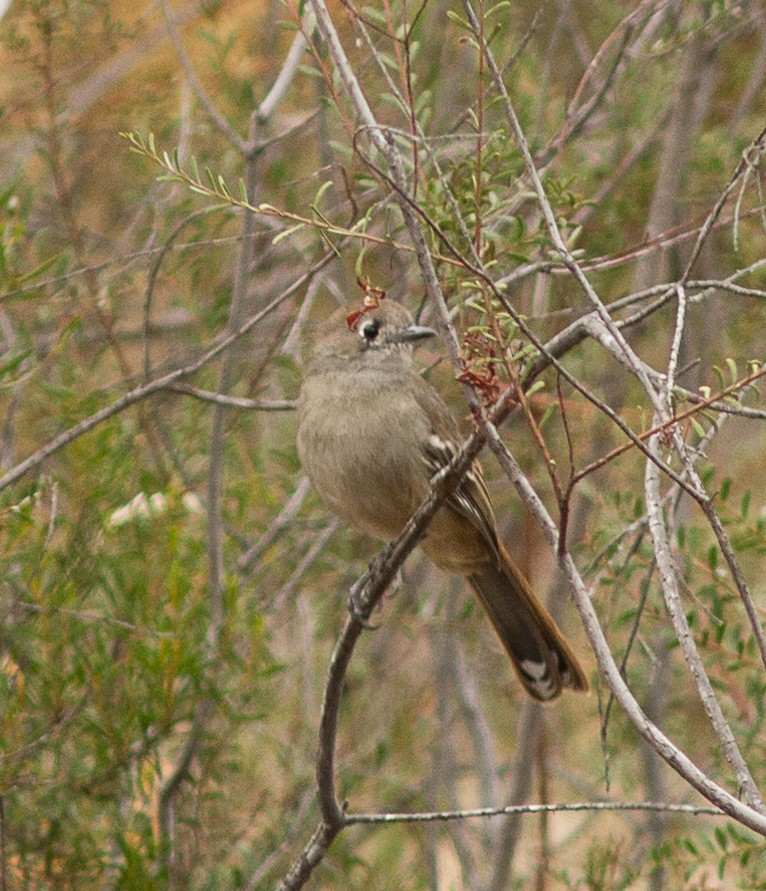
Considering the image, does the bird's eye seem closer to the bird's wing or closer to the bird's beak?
Answer: the bird's beak

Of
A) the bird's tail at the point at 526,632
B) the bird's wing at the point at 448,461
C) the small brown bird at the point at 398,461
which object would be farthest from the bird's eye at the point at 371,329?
the bird's tail at the point at 526,632

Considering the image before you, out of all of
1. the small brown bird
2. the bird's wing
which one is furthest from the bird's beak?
the bird's wing

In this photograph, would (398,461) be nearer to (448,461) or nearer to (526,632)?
(448,461)

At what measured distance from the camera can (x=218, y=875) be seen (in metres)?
3.80

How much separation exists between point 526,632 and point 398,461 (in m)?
0.73

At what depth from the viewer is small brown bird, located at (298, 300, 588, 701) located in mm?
3869

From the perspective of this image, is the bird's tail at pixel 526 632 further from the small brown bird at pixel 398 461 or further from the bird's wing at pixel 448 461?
the bird's wing at pixel 448 461

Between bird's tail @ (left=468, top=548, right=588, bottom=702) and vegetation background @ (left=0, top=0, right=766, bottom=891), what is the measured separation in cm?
19

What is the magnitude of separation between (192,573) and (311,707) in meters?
1.07

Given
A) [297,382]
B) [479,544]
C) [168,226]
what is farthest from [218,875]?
[168,226]

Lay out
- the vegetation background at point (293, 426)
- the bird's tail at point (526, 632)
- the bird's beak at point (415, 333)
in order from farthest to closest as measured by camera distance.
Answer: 1. the bird's tail at point (526, 632)
2. the bird's beak at point (415, 333)
3. the vegetation background at point (293, 426)

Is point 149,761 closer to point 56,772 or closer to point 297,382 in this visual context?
point 56,772

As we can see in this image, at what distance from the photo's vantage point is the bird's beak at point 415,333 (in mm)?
3790

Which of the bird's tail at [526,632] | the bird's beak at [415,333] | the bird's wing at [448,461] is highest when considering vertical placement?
the bird's beak at [415,333]
